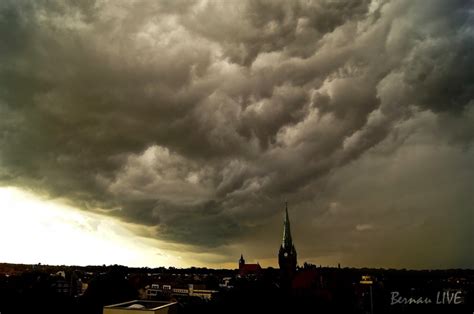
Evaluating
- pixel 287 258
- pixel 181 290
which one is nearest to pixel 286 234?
pixel 287 258

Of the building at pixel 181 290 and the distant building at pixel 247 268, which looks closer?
the building at pixel 181 290

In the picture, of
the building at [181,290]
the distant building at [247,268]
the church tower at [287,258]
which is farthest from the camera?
the distant building at [247,268]

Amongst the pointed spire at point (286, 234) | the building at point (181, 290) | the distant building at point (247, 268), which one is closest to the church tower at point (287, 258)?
the pointed spire at point (286, 234)

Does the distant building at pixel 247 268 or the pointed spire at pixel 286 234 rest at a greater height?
the pointed spire at pixel 286 234

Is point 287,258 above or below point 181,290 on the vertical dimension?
above

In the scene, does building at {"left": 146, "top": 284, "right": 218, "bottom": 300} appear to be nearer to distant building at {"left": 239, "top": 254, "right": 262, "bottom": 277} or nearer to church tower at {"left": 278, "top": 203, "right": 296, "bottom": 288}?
church tower at {"left": 278, "top": 203, "right": 296, "bottom": 288}

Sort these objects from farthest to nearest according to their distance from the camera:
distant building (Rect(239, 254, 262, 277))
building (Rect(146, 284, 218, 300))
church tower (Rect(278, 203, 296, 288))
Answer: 1. distant building (Rect(239, 254, 262, 277))
2. building (Rect(146, 284, 218, 300))
3. church tower (Rect(278, 203, 296, 288))

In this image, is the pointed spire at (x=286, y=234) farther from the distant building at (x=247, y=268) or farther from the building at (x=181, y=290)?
the distant building at (x=247, y=268)

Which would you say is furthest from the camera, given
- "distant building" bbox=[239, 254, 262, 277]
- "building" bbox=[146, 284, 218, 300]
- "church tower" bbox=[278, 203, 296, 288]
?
"distant building" bbox=[239, 254, 262, 277]

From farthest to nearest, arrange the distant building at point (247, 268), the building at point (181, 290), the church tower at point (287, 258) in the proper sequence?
the distant building at point (247, 268), the building at point (181, 290), the church tower at point (287, 258)

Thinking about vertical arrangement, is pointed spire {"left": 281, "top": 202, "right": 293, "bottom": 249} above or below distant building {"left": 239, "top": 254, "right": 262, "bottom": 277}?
above

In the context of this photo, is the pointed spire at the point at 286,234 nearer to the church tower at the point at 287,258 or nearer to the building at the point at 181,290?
the church tower at the point at 287,258

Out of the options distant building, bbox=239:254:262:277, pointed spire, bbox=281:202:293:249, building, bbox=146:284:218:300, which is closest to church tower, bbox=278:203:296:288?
pointed spire, bbox=281:202:293:249

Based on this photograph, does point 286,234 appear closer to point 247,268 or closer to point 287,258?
point 287,258
